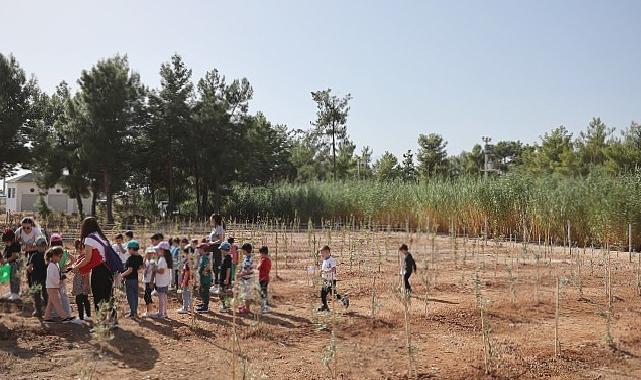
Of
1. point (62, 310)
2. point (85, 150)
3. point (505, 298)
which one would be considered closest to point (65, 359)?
point (62, 310)

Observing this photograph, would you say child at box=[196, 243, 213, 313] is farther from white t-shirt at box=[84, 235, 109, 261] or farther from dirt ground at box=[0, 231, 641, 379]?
white t-shirt at box=[84, 235, 109, 261]

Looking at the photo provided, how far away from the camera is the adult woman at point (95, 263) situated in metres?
6.70

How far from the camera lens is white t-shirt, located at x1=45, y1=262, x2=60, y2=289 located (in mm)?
7121

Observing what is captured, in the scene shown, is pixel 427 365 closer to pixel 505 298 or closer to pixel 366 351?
pixel 366 351

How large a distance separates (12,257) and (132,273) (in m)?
2.00

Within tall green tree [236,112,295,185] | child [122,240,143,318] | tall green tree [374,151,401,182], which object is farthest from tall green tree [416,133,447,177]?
child [122,240,143,318]

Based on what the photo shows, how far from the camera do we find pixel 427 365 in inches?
231

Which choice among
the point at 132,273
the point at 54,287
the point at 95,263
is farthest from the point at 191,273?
the point at 54,287

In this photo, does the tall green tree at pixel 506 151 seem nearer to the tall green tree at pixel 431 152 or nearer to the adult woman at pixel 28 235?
the tall green tree at pixel 431 152

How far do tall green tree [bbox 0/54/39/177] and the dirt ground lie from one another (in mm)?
16924

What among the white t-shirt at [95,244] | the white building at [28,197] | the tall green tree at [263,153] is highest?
the tall green tree at [263,153]

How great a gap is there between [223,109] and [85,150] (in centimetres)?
760

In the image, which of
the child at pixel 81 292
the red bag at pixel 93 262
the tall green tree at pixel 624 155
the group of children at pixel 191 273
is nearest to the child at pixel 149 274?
the group of children at pixel 191 273

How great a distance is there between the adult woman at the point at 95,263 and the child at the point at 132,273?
688 mm
